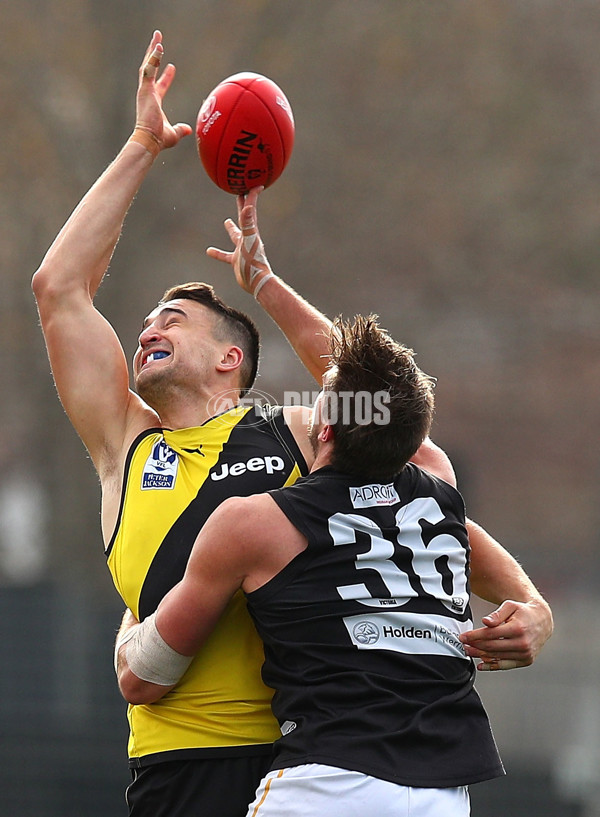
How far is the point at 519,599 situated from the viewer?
12.4 feet

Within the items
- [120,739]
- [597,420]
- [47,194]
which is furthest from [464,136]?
[120,739]

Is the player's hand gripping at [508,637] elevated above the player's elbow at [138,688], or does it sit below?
above

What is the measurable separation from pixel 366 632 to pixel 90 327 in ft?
5.12

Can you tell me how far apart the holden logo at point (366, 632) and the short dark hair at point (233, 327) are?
4.72ft

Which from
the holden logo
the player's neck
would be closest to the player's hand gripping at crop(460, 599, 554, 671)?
the holden logo

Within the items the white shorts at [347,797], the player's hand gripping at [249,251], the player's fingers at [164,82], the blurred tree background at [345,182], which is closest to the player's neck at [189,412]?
the player's hand gripping at [249,251]

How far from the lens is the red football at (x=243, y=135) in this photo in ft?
14.5

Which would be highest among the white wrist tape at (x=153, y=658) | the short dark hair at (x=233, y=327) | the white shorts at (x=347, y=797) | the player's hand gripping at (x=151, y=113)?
the player's hand gripping at (x=151, y=113)

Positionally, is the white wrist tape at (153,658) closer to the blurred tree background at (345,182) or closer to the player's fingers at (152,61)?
A: the player's fingers at (152,61)

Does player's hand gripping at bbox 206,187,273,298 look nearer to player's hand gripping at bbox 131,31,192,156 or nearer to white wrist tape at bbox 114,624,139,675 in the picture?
player's hand gripping at bbox 131,31,192,156

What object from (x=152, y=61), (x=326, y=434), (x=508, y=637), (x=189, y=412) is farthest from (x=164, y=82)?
(x=508, y=637)

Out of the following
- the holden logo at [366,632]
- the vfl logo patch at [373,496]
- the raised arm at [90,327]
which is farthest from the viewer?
the raised arm at [90,327]

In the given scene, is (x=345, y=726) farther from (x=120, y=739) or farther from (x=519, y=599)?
(x=120, y=739)

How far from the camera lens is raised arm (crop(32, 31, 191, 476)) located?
3922 millimetres
